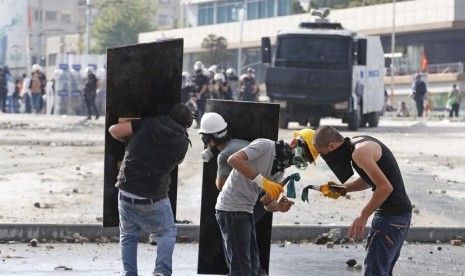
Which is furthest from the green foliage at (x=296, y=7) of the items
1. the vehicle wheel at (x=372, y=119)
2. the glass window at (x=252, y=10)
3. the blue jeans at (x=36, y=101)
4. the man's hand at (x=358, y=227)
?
the man's hand at (x=358, y=227)

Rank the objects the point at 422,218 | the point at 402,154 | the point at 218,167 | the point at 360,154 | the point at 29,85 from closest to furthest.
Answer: the point at 360,154
the point at 218,167
the point at 422,218
the point at 402,154
the point at 29,85

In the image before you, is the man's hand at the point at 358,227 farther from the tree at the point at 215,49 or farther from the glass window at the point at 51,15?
the glass window at the point at 51,15

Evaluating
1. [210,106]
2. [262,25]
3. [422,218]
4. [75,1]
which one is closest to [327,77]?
[422,218]

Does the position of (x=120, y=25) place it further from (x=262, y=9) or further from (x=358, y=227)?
(x=358, y=227)

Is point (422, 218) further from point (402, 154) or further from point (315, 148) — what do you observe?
point (402, 154)

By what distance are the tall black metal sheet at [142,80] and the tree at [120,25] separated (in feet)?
347

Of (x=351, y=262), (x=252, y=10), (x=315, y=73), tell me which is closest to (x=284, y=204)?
(x=351, y=262)

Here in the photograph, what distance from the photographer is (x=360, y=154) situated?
8.58 metres

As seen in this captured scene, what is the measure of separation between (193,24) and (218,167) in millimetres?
115106

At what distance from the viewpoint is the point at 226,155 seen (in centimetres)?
957

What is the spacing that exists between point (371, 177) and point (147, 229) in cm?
191

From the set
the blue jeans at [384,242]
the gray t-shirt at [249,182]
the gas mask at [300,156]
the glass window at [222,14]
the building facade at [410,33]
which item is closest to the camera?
the blue jeans at [384,242]

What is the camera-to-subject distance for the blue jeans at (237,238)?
30.7 ft

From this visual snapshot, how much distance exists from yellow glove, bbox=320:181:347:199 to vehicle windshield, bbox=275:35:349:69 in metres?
27.6
